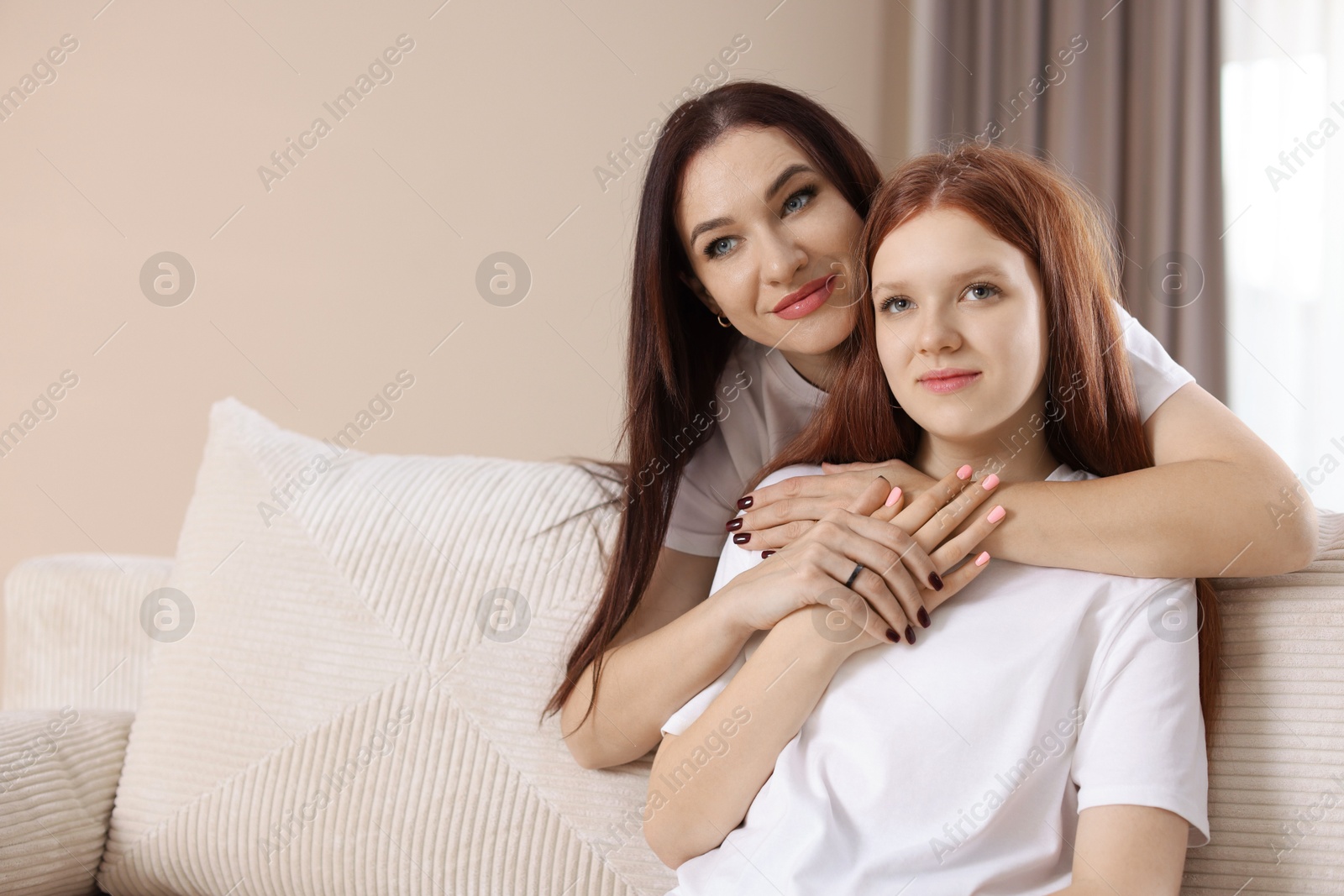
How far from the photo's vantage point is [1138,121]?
289 cm

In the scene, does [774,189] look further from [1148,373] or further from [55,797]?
[55,797]

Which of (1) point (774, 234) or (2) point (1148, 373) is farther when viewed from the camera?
(1) point (774, 234)

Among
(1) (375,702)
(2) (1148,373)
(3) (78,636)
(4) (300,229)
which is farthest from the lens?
(4) (300,229)

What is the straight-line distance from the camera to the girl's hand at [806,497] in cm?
114

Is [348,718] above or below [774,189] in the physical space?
below

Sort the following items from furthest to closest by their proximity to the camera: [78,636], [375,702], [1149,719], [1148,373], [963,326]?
[78,636], [375,702], [1148,373], [963,326], [1149,719]

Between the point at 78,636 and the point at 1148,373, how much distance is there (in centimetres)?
162

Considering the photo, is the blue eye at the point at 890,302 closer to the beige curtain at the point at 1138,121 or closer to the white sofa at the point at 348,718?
the white sofa at the point at 348,718

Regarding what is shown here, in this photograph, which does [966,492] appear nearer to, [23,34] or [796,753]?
[796,753]

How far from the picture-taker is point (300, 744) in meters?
1.31

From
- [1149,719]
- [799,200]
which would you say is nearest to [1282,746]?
[1149,719]

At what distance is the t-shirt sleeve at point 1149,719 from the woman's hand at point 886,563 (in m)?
0.15

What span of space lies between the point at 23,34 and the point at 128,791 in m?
1.93

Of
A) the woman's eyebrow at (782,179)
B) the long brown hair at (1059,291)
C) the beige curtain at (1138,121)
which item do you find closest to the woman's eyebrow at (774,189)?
the woman's eyebrow at (782,179)
